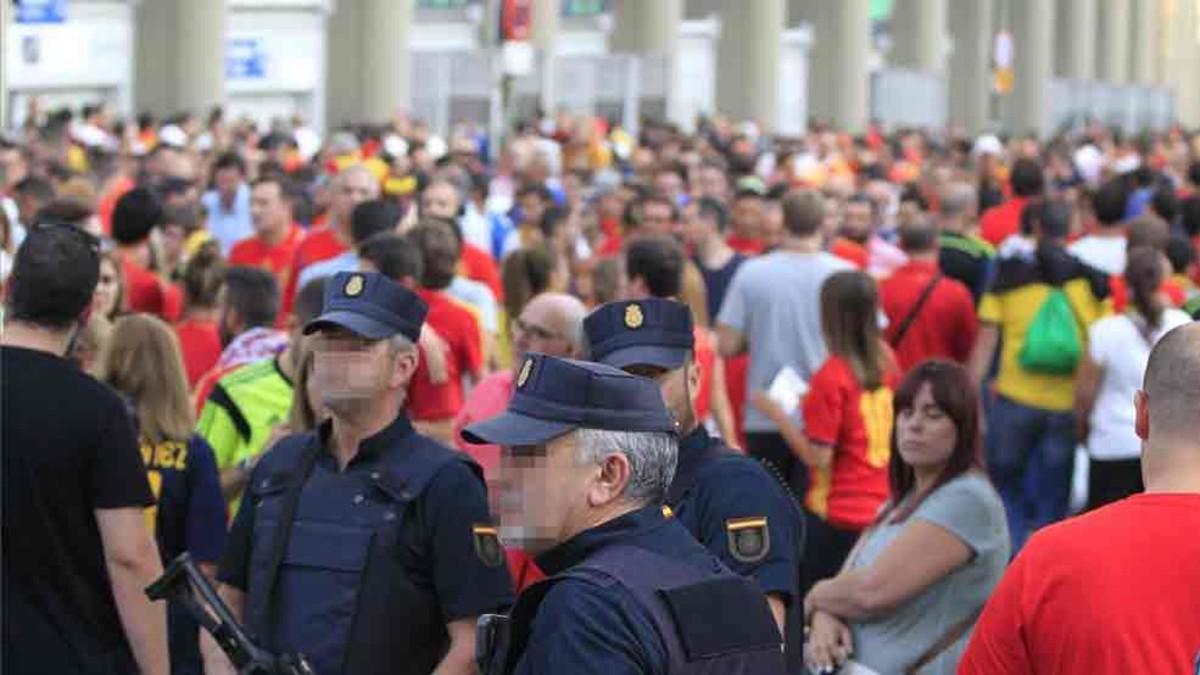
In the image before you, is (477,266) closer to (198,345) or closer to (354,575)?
(198,345)

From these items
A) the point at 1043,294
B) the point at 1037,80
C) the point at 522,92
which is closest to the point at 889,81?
the point at 1037,80

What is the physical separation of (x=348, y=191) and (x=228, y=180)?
4.48 meters

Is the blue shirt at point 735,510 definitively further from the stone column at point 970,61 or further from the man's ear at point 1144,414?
the stone column at point 970,61

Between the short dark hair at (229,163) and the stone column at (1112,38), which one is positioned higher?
the stone column at (1112,38)

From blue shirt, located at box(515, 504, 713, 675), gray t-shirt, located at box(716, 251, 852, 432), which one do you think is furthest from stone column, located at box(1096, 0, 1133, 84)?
blue shirt, located at box(515, 504, 713, 675)

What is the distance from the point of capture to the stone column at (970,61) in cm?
6788

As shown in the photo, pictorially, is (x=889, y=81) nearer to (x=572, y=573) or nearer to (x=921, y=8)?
(x=921, y=8)

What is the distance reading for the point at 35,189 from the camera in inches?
585

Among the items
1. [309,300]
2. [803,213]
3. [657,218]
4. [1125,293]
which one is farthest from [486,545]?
[657,218]

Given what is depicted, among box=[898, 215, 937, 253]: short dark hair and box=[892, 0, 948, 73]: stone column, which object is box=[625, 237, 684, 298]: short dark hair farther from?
box=[892, 0, 948, 73]: stone column

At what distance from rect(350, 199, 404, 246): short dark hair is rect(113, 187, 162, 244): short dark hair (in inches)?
36.5

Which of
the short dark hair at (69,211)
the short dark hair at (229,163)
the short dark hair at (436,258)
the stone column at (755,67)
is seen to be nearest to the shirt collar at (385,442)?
the short dark hair at (436,258)

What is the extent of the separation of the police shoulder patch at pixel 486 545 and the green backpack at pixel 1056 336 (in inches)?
266

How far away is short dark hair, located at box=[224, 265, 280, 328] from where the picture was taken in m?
9.49
